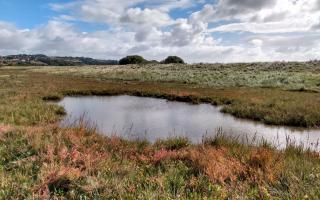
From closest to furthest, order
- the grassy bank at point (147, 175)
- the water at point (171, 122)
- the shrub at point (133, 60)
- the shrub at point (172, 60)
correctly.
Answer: the grassy bank at point (147, 175)
the water at point (171, 122)
the shrub at point (172, 60)
the shrub at point (133, 60)

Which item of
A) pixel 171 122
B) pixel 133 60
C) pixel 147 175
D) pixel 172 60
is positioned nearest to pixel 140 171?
pixel 147 175

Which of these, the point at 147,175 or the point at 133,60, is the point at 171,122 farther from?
the point at 133,60

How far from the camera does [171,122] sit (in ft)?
67.0

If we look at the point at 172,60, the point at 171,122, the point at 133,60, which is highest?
the point at 172,60

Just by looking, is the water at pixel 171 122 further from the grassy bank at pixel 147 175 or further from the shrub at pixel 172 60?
the shrub at pixel 172 60

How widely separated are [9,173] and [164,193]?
149 inches

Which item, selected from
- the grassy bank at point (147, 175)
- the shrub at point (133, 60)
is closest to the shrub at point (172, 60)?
the shrub at point (133, 60)

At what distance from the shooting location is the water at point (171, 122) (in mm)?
16250

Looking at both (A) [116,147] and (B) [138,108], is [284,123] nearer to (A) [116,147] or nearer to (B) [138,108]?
(B) [138,108]

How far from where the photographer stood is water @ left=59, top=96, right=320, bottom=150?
53.3 feet

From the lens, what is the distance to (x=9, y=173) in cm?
769

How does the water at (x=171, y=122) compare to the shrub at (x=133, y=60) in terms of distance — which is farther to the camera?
the shrub at (x=133, y=60)

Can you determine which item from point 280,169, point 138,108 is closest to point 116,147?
point 280,169

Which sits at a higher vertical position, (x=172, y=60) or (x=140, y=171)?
(x=172, y=60)
